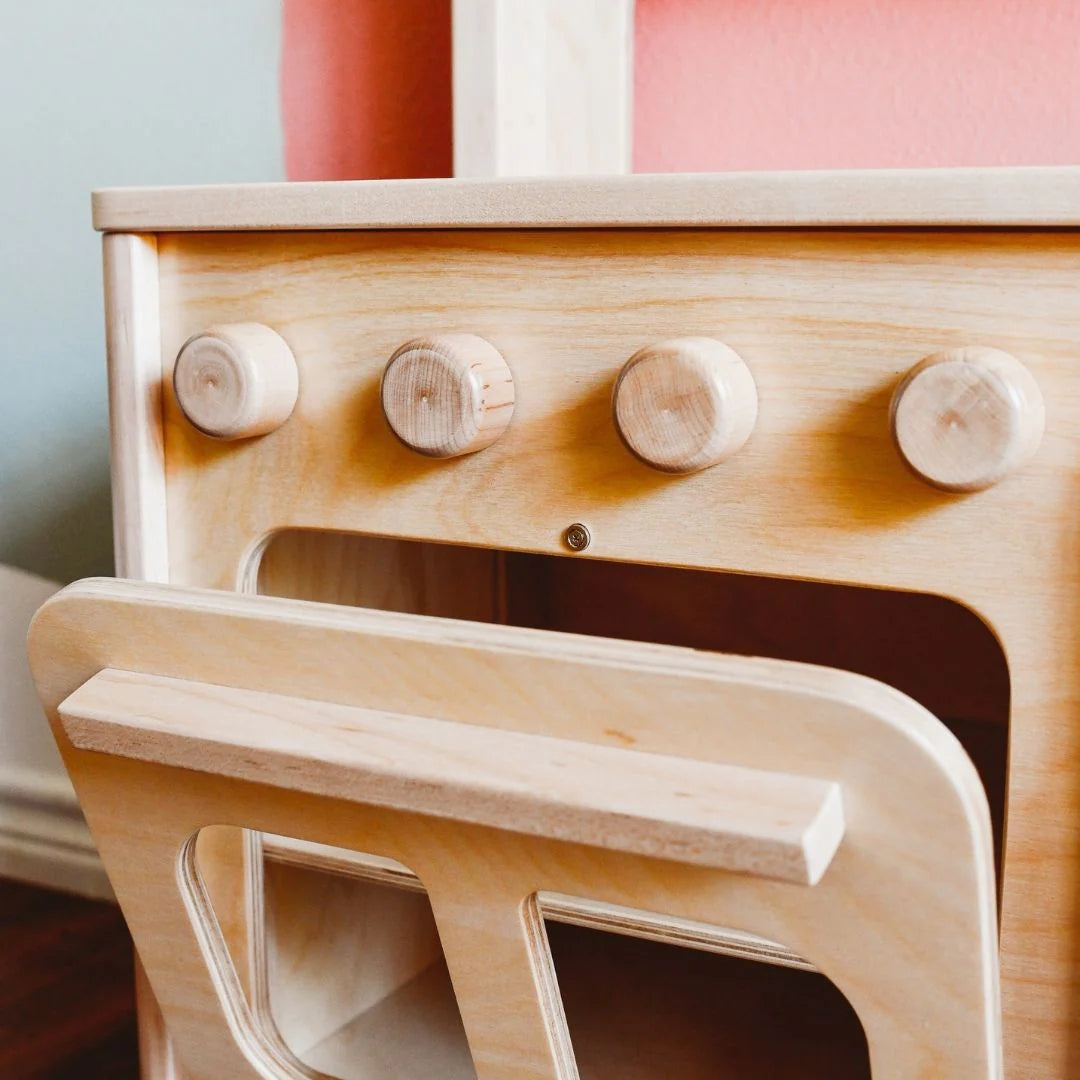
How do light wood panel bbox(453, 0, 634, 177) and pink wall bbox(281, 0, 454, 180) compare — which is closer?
light wood panel bbox(453, 0, 634, 177)

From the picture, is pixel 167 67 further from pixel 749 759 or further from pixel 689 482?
pixel 749 759

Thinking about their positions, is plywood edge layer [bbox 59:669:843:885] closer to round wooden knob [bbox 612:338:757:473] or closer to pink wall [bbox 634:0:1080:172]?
round wooden knob [bbox 612:338:757:473]

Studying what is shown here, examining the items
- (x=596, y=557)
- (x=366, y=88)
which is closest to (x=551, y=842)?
(x=596, y=557)

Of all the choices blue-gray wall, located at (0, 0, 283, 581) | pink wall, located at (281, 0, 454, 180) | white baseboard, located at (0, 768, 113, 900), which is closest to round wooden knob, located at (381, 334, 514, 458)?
pink wall, located at (281, 0, 454, 180)

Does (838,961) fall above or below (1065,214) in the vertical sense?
below

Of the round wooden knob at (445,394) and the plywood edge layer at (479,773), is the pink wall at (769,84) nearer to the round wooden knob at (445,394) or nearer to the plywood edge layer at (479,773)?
the round wooden knob at (445,394)

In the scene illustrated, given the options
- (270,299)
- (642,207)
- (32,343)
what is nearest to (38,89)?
(32,343)

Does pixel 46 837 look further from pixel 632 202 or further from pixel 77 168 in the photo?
pixel 632 202

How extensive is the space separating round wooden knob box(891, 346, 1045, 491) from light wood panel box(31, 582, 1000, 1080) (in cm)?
9

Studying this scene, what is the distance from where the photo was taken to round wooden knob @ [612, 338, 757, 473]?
0.51m

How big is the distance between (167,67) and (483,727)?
3.00 ft

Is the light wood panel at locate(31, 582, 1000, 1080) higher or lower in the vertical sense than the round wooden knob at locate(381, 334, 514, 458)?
lower

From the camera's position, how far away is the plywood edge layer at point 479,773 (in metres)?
0.44

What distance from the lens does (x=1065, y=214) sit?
47 centimetres
